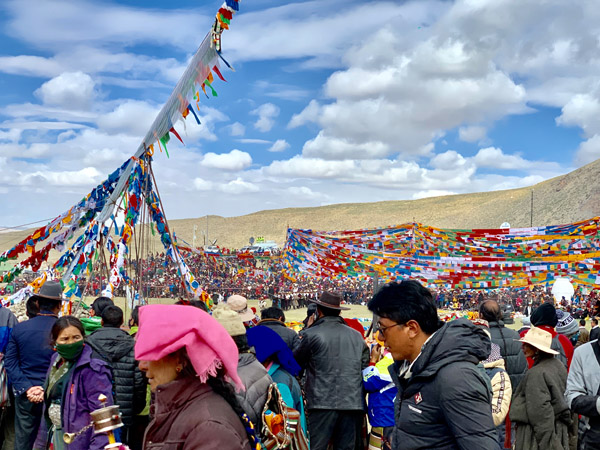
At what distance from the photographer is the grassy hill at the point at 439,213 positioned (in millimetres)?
86188

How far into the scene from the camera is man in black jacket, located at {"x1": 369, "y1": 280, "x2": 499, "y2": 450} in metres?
2.42

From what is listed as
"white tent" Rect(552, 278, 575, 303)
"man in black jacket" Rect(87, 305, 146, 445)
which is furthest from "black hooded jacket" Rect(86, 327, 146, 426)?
"white tent" Rect(552, 278, 575, 303)

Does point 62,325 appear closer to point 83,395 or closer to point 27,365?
point 83,395

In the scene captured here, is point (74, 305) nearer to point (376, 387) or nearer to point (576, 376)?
point (376, 387)

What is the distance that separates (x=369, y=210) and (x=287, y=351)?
125m

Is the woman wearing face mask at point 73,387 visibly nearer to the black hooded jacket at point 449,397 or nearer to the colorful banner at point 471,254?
the black hooded jacket at point 449,397

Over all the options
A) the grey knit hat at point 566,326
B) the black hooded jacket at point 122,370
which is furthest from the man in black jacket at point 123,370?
the grey knit hat at point 566,326

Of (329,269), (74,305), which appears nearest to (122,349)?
(74,305)

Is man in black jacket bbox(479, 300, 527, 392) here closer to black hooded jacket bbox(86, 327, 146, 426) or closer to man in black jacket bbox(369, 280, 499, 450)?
man in black jacket bbox(369, 280, 499, 450)

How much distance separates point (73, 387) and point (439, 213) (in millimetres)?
114254

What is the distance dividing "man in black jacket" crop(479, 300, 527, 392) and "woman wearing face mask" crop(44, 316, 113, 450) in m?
3.40

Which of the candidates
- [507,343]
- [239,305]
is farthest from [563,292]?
[239,305]

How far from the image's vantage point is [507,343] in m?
5.61

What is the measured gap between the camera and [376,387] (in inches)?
212
